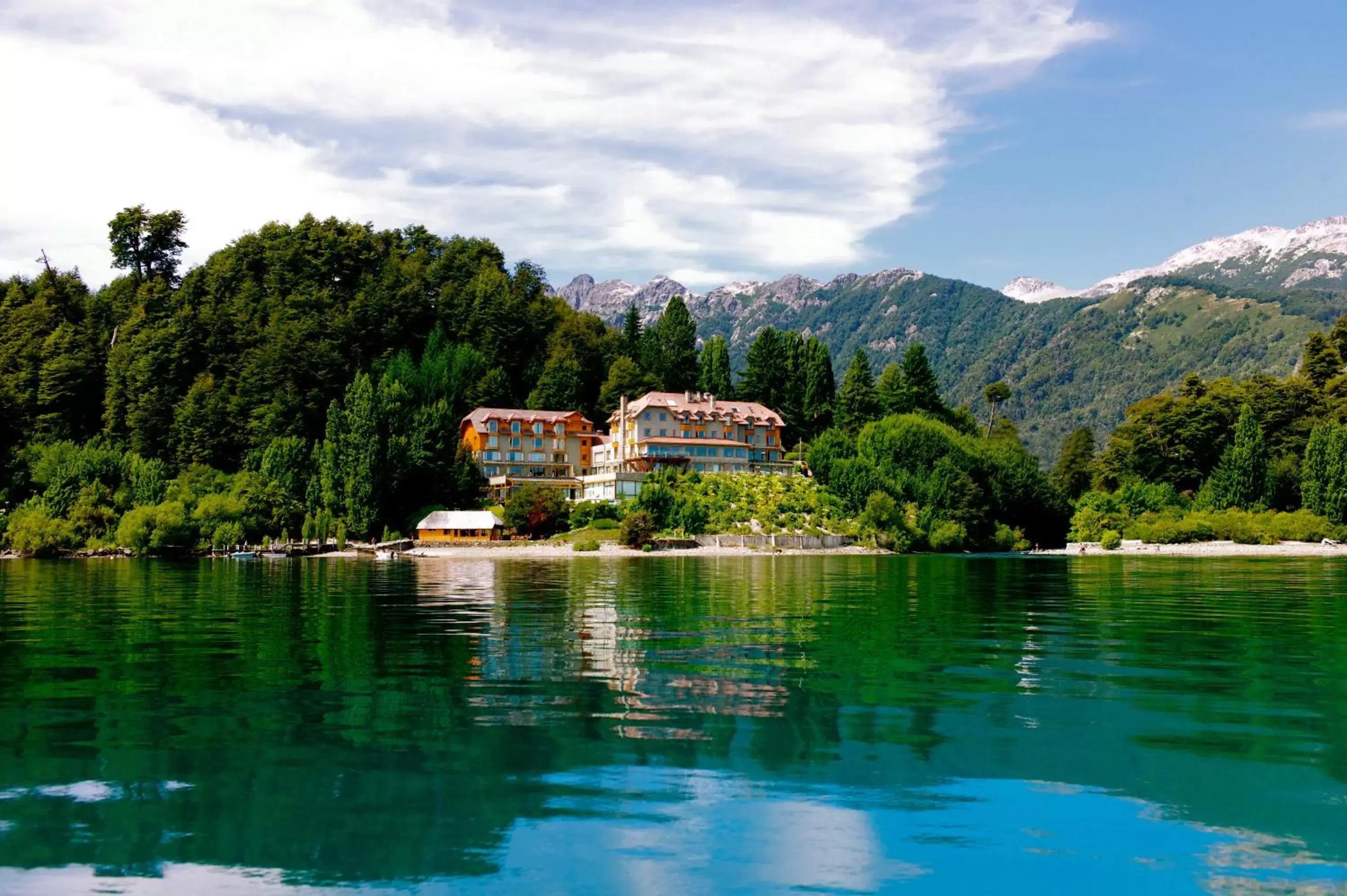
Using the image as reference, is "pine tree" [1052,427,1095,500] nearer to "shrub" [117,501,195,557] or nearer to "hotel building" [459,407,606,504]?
"hotel building" [459,407,606,504]

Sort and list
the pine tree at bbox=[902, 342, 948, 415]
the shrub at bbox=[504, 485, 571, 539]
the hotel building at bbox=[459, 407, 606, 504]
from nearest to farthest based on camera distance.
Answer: the shrub at bbox=[504, 485, 571, 539], the hotel building at bbox=[459, 407, 606, 504], the pine tree at bbox=[902, 342, 948, 415]

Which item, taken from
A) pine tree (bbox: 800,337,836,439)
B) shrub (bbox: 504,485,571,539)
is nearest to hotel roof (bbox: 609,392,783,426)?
pine tree (bbox: 800,337,836,439)

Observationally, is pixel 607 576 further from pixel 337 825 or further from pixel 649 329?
pixel 649 329

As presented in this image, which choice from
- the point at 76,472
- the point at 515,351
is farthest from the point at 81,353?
the point at 515,351

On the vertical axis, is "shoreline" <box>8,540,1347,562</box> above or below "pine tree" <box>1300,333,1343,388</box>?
below

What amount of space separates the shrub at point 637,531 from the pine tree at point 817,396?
166 feet

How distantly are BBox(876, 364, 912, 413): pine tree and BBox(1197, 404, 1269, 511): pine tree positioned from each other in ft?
126

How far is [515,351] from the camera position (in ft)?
472

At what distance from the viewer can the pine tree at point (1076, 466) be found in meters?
138

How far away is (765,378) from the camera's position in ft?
475

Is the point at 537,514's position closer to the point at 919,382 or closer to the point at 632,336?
the point at 632,336

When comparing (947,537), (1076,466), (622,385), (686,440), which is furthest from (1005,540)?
(622,385)

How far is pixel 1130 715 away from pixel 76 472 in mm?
113105

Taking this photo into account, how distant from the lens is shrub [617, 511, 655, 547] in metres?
94.0
